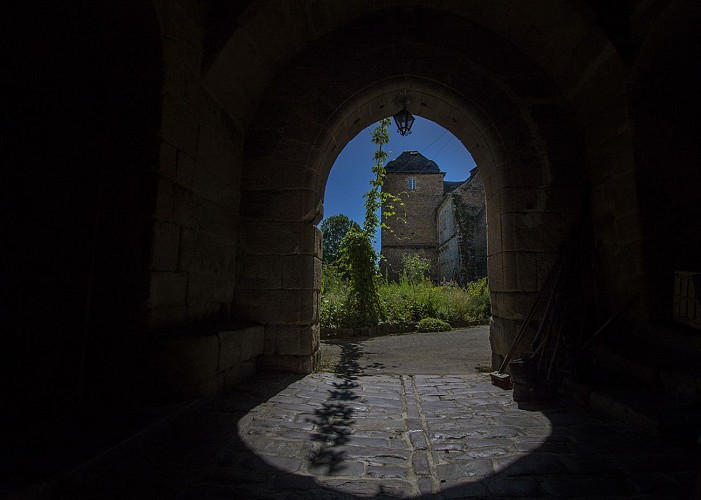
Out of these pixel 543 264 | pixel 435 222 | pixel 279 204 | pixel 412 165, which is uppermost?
pixel 412 165


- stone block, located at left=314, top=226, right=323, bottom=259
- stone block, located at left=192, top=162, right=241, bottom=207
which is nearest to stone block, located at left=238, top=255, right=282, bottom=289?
stone block, located at left=314, top=226, right=323, bottom=259

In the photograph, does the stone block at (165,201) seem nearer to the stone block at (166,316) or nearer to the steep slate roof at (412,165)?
the stone block at (166,316)

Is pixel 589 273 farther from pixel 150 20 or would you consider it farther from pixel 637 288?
pixel 150 20

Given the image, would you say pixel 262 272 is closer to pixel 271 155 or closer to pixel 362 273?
pixel 271 155

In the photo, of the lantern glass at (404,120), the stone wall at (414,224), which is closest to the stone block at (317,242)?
the lantern glass at (404,120)

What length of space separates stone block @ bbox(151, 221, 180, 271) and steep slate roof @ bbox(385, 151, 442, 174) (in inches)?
859

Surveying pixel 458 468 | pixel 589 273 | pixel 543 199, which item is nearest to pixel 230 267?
pixel 458 468

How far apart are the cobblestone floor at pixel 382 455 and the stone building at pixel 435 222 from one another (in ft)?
45.5

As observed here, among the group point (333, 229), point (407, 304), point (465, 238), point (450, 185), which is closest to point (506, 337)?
point (407, 304)

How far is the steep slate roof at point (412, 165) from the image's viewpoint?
76.9 feet

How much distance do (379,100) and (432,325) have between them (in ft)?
16.8

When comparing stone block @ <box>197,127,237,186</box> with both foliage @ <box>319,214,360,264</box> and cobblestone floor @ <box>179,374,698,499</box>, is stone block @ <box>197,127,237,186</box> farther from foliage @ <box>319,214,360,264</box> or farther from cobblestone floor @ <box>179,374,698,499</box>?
foliage @ <box>319,214,360,264</box>

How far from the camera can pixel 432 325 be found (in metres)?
7.39

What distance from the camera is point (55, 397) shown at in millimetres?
2092
